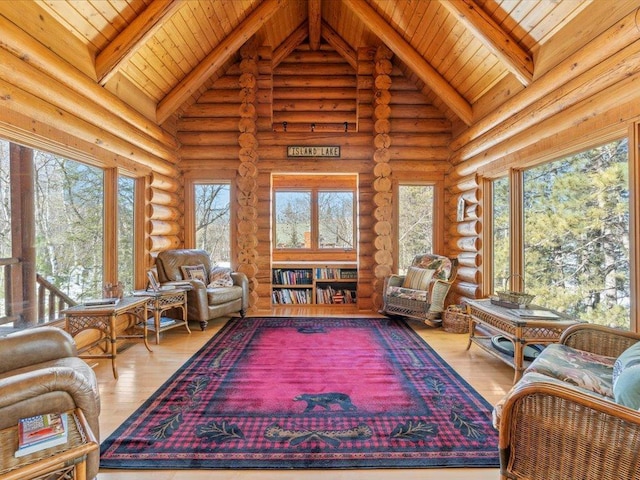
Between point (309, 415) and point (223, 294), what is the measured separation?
277 centimetres

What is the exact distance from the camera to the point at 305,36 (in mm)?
5672

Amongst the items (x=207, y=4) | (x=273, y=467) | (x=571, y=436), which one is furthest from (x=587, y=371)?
(x=207, y=4)

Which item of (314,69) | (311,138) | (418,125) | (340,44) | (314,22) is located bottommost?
(311,138)

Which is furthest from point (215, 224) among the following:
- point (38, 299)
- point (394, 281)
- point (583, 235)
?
point (583, 235)

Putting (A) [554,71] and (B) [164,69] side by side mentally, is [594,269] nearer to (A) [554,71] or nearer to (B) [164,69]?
(A) [554,71]

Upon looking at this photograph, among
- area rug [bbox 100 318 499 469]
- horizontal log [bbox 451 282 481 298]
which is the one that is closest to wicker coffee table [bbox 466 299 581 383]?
area rug [bbox 100 318 499 469]

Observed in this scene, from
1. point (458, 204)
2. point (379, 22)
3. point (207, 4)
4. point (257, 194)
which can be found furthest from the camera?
point (257, 194)

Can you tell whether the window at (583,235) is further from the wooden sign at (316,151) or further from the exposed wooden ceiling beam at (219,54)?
the exposed wooden ceiling beam at (219,54)

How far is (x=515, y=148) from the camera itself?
3.74m

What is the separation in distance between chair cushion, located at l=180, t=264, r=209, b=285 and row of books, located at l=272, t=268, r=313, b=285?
54.8 inches

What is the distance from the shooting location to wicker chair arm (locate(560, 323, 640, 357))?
6.75 ft

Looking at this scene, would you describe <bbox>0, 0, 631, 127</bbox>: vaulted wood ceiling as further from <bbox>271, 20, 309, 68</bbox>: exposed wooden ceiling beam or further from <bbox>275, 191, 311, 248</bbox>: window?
<bbox>275, 191, 311, 248</bbox>: window

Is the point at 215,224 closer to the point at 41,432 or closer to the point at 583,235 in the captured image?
the point at 41,432

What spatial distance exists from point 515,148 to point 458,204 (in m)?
1.59
